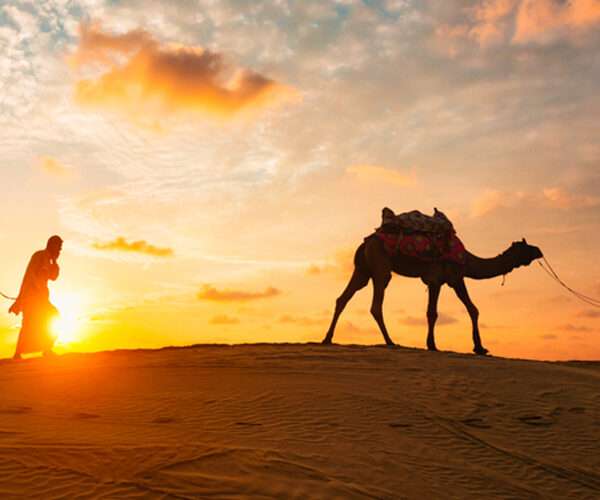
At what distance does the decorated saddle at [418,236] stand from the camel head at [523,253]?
1.74 meters

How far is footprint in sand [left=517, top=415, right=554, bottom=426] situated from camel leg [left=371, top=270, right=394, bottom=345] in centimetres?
571

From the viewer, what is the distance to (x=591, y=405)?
11297mm

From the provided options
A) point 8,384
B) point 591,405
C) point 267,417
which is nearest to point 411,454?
point 267,417

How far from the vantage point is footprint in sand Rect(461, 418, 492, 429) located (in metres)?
9.52

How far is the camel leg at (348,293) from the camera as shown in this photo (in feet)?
54.1

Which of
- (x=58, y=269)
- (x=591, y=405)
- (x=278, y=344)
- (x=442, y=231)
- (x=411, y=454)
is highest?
(x=442, y=231)

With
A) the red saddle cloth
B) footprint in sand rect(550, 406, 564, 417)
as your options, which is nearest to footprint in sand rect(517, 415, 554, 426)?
footprint in sand rect(550, 406, 564, 417)

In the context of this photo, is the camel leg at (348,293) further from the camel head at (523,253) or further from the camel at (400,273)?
the camel head at (523,253)

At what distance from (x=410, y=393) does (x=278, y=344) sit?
5676 millimetres

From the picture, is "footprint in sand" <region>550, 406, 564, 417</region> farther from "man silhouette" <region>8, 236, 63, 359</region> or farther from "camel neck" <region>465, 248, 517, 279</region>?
"man silhouette" <region>8, 236, 63, 359</region>

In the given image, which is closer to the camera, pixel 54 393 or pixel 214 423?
pixel 214 423

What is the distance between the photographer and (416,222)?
16.4m

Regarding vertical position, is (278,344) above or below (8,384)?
above

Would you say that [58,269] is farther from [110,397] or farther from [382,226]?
[382,226]
